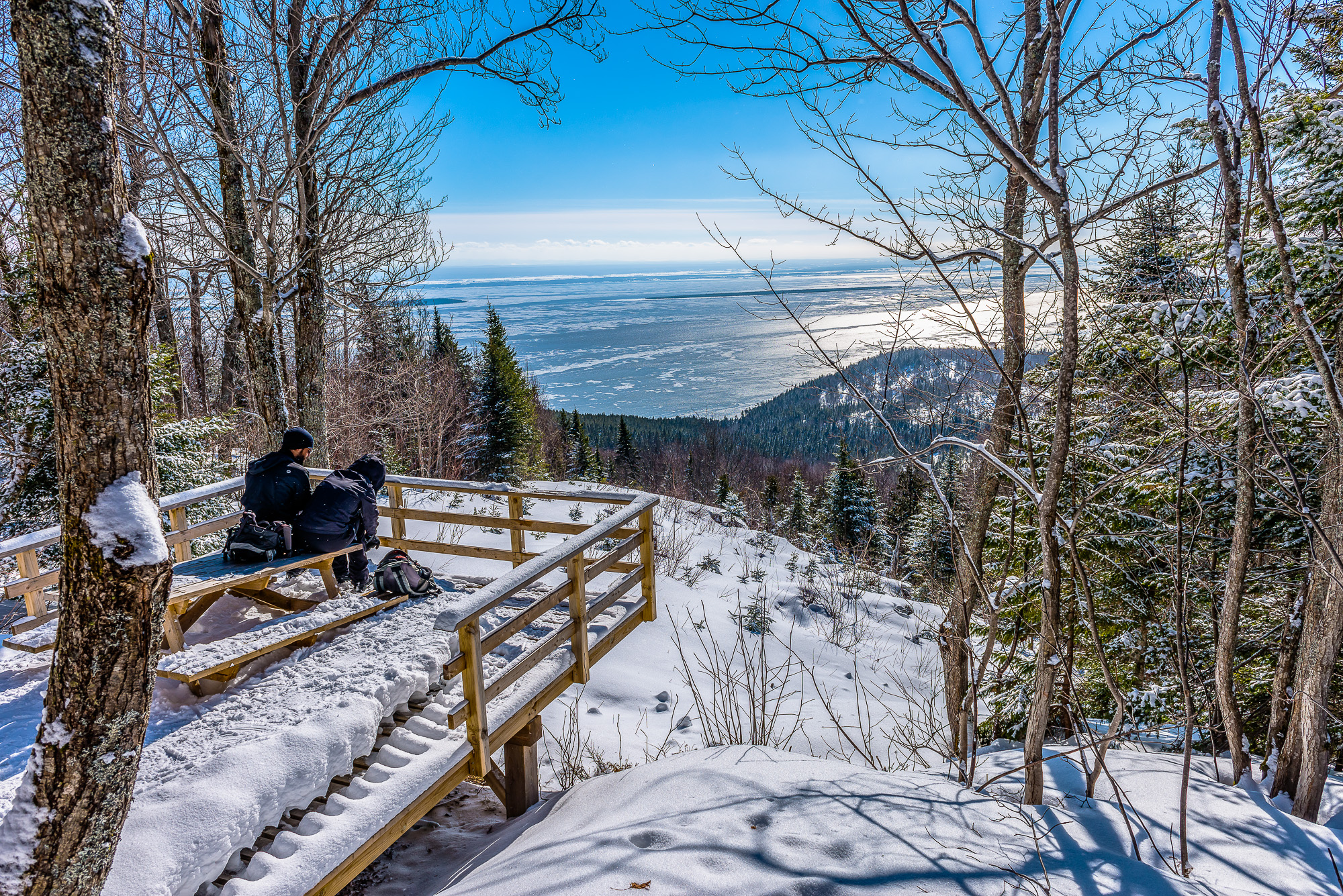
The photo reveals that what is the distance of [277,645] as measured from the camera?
157 inches

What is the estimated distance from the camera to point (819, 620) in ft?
33.0

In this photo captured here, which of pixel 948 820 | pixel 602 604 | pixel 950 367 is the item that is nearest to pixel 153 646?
pixel 602 604

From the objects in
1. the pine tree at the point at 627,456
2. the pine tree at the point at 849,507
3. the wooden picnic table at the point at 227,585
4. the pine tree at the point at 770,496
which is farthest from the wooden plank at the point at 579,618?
the pine tree at the point at 627,456

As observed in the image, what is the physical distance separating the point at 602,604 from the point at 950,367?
3.09m

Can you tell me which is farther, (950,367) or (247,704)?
(950,367)

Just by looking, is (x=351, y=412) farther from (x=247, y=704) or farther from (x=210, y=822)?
(x=210, y=822)

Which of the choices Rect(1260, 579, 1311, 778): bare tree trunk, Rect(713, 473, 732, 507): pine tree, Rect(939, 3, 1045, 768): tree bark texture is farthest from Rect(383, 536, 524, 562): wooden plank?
Rect(713, 473, 732, 507): pine tree

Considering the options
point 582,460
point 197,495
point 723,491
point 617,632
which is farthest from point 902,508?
point 197,495

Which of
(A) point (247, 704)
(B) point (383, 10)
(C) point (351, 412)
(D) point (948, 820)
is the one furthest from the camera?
(C) point (351, 412)

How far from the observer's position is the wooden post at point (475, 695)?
3230mm

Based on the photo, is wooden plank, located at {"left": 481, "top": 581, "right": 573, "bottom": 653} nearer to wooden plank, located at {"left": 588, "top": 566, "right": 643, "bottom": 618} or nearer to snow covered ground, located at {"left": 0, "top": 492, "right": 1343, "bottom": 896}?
wooden plank, located at {"left": 588, "top": 566, "right": 643, "bottom": 618}

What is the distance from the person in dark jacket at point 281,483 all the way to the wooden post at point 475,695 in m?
2.33

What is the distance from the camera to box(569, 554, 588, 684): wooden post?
409 centimetres

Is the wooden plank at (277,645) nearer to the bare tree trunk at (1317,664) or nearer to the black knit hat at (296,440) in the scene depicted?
the black knit hat at (296,440)
